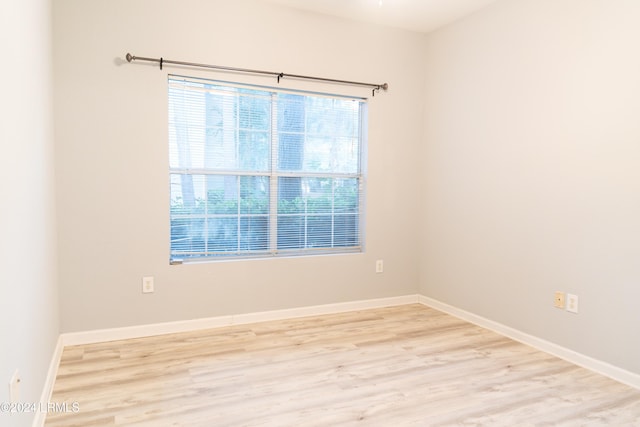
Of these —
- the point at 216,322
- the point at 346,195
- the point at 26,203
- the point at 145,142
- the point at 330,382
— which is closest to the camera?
the point at 26,203

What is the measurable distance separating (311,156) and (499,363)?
7.19 feet

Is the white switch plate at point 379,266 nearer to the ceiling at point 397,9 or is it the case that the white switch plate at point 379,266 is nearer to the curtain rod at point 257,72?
the curtain rod at point 257,72

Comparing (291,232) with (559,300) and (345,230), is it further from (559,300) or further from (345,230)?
(559,300)

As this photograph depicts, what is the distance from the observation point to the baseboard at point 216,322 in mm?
2990

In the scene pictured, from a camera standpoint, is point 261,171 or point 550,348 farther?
point 261,171

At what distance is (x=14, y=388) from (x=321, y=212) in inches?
106

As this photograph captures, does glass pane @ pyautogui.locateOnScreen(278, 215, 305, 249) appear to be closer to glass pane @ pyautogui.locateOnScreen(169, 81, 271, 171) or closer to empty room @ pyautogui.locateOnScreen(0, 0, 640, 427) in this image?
empty room @ pyautogui.locateOnScreen(0, 0, 640, 427)

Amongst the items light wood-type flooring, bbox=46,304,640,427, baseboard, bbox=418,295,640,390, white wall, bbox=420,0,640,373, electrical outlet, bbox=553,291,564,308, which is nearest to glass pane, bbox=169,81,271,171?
light wood-type flooring, bbox=46,304,640,427

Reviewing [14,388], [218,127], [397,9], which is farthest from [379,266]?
[14,388]

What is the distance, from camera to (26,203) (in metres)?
1.78

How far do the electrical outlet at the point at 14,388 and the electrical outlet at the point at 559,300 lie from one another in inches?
119

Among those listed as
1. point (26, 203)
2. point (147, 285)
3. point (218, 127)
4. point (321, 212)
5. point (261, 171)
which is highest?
point (218, 127)

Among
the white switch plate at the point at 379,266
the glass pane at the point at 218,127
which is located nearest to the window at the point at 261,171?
the glass pane at the point at 218,127

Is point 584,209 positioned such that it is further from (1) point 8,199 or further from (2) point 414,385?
(1) point 8,199
